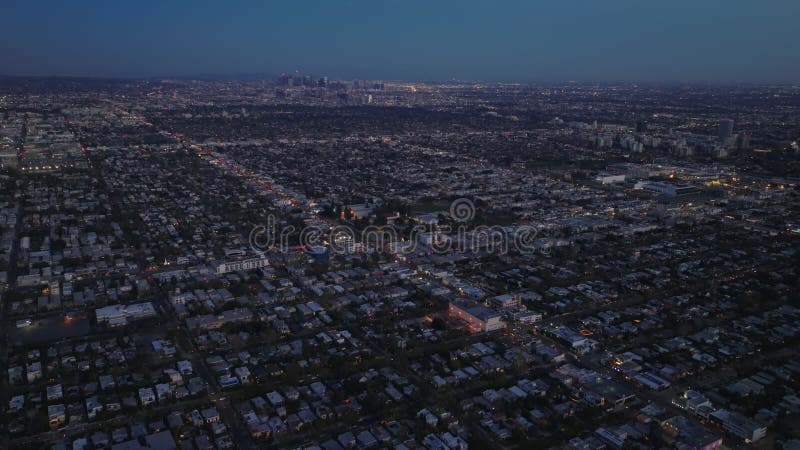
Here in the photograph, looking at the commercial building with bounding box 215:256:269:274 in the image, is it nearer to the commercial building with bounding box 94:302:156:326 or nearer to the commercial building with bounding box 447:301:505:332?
the commercial building with bounding box 94:302:156:326

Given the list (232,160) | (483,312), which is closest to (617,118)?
(232,160)

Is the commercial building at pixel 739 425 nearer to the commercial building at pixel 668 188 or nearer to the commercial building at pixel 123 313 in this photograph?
the commercial building at pixel 123 313

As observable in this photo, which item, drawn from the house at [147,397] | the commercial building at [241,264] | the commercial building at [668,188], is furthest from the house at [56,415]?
the commercial building at [668,188]

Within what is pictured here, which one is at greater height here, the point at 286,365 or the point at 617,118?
the point at 617,118

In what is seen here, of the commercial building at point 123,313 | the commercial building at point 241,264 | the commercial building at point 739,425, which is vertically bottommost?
the commercial building at point 739,425

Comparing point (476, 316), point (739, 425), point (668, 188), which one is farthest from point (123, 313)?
point (668, 188)

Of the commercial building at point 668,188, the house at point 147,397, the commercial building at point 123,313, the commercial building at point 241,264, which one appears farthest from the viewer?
the commercial building at point 668,188

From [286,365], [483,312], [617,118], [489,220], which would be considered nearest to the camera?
[286,365]

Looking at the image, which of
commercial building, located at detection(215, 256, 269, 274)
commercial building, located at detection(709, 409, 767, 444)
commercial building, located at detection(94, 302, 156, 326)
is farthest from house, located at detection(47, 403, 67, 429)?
commercial building, located at detection(709, 409, 767, 444)

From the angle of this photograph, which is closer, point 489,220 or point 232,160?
point 489,220

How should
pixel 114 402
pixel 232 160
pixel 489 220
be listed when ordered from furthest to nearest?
pixel 232 160 → pixel 489 220 → pixel 114 402

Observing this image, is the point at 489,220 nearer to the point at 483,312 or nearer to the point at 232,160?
the point at 483,312
